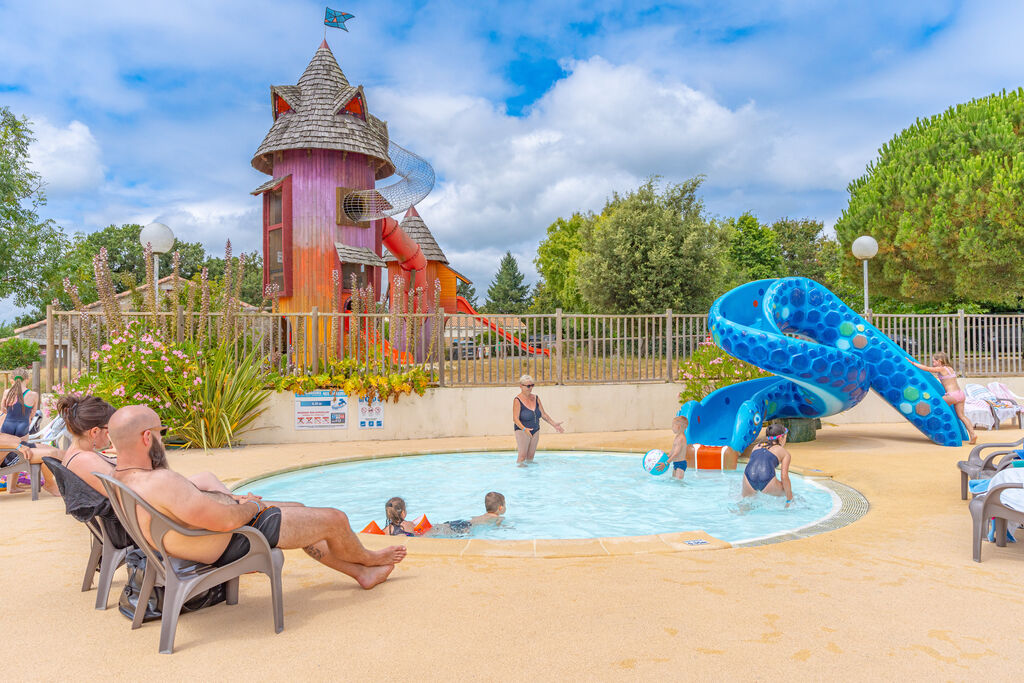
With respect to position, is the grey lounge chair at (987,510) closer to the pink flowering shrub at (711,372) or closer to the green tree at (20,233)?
the pink flowering shrub at (711,372)

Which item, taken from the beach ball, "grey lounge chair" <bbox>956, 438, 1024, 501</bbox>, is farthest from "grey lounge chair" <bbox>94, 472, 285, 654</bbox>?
the beach ball

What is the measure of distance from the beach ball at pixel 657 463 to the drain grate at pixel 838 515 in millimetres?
2007

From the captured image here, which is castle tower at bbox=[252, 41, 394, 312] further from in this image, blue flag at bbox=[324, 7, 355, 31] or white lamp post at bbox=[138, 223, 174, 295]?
white lamp post at bbox=[138, 223, 174, 295]

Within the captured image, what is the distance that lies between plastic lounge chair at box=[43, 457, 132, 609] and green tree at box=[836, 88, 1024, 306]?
25640 mm

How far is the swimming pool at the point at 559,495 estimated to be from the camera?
7.23 meters

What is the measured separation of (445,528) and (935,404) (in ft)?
29.5

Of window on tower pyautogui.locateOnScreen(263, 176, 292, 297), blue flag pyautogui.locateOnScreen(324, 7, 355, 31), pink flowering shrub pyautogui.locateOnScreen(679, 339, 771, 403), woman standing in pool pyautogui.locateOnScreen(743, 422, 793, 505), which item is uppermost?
blue flag pyautogui.locateOnScreen(324, 7, 355, 31)

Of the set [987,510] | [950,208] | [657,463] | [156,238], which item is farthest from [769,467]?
[950,208]

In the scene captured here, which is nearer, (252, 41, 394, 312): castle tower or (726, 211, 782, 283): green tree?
(252, 41, 394, 312): castle tower

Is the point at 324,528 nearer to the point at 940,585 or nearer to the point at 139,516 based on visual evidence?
the point at 139,516

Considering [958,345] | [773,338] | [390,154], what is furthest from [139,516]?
[390,154]

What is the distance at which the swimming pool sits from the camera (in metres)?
7.23

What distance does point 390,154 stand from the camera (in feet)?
74.5

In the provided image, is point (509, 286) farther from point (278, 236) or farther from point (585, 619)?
point (585, 619)
